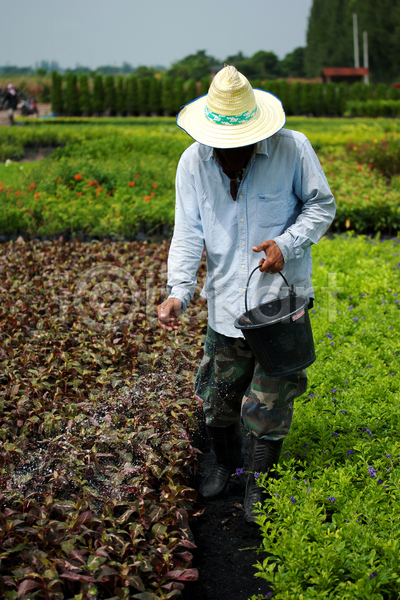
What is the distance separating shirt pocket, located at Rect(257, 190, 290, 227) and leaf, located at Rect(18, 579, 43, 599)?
1.50 meters

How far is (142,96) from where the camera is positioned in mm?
30078

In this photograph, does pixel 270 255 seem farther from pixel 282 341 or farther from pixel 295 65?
pixel 295 65

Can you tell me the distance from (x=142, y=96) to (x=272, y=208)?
30.0 m

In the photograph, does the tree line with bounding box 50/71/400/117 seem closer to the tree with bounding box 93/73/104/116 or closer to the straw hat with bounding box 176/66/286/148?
the tree with bounding box 93/73/104/116

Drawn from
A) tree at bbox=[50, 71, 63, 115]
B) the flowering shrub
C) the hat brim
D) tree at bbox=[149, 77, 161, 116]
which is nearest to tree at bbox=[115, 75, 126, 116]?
tree at bbox=[149, 77, 161, 116]

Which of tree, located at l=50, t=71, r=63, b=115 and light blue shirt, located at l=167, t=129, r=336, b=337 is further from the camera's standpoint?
tree, located at l=50, t=71, r=63, b=115

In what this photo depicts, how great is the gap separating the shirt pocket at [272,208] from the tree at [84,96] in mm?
29663

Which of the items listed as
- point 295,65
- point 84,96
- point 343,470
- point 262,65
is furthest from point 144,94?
point 295,65

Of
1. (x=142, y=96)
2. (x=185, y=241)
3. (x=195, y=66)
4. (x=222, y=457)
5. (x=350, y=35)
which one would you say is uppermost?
(x=350, y=35)

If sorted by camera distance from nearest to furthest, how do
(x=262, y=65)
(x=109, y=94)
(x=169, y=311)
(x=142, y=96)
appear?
1. (x=169, y=311)
2. (x=109, y=94)
3. (x=142, y=96)
4. (x=262, y=65)

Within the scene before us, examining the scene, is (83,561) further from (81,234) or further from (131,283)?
(81,234)

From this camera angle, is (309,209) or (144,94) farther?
(144,94)

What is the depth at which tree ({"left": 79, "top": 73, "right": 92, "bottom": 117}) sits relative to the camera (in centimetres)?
2938

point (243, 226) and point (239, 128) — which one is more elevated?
point (239, 128)
